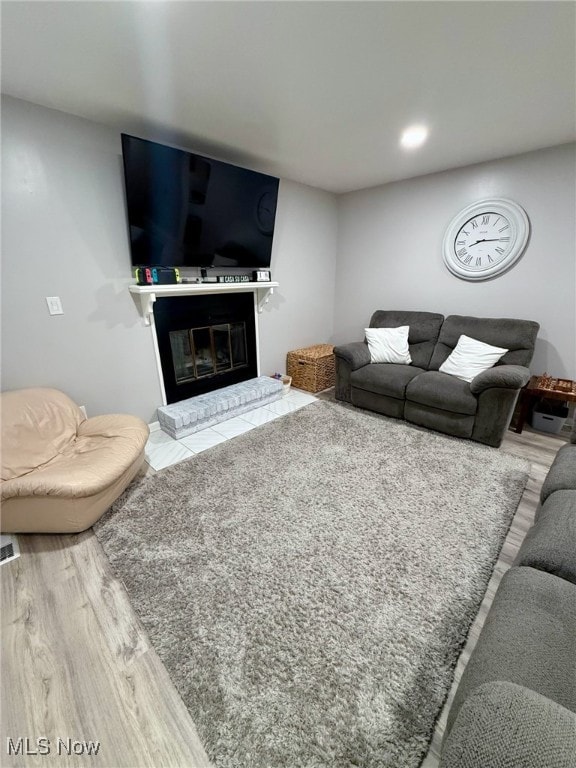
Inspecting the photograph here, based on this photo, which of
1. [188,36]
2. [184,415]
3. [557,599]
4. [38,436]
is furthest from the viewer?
[184,415]

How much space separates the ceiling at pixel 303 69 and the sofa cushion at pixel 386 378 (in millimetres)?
1884

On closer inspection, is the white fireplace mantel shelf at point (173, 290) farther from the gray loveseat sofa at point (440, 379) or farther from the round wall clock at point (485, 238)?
the round wall clock at point (485, 238)

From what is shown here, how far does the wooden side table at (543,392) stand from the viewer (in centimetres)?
247

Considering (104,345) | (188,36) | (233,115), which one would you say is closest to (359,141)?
(233,115)

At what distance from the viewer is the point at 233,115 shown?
2.02 m

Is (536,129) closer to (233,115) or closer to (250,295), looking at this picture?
(233,115)

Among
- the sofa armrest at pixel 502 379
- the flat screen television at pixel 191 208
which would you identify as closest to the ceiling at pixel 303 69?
the flat screen television at pixel 191 208

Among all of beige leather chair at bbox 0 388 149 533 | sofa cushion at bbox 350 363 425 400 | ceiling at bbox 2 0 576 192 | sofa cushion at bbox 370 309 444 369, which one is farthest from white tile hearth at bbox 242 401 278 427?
ceiling at bbox 2 0 576 192

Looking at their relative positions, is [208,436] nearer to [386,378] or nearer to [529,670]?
[386,378]

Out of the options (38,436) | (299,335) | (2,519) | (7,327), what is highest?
(7,327)

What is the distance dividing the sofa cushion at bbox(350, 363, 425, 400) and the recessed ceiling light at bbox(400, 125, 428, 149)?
1.87 meters

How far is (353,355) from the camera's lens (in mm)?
3150

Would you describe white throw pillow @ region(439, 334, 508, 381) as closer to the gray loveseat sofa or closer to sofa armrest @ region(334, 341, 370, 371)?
the gray loveseat sofa

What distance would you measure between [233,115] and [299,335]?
2.34m
